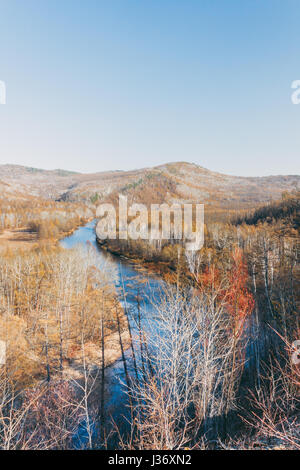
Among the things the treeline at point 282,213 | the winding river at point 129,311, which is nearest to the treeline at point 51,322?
the winding river at point 129,311

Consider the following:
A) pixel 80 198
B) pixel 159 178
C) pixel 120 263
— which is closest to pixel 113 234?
pixel 120 263

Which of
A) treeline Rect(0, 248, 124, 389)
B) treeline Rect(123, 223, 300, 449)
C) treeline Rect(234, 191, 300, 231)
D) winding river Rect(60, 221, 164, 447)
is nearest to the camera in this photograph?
treeline Rect(123, 223, 300, 449)

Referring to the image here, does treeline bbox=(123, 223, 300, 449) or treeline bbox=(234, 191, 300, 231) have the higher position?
treeline bbox=(234, 191, 300, 231)

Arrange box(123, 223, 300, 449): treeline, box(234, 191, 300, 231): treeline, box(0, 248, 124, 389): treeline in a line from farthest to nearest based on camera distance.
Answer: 1. box(234, 191, 300, 231): treeline
2. box(0, 248, 124, 389): treeline
3. box(123, 223, 300, 449): treeline

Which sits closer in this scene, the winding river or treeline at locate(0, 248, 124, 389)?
the winding river

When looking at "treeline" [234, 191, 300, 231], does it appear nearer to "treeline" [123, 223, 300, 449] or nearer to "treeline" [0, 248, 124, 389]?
"treeline" [123, 223, 300, 449]

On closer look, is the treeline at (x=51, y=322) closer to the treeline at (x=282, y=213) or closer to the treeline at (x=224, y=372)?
the treeline at (x=224, y=372)

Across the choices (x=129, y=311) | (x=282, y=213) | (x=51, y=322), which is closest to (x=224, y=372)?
(x=129, y=311)

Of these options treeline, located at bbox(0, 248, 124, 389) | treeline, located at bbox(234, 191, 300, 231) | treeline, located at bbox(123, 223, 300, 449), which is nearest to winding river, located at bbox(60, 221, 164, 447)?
treeline, located at bbox(123, 223, 300, 449)

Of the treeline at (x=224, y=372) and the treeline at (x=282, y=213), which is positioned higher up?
the treeline at (x=282, y=213)

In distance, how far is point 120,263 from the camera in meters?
42.0

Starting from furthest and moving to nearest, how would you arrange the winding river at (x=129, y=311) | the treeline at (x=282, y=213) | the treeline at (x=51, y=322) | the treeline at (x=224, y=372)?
the treeline at (x=282, y=213)
the treeline at (x=51, y=322)
the winding river at (x=129, y=311)
the treeline at (x=224, y=372)

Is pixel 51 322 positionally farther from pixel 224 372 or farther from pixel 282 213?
pixel 282 213

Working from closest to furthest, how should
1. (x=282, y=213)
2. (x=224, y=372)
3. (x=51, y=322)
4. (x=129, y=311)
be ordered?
1. (x=224, y=372)
2. (x=51, y=322)
3. (x=129, y=311)
4. (x=282, y=213)
